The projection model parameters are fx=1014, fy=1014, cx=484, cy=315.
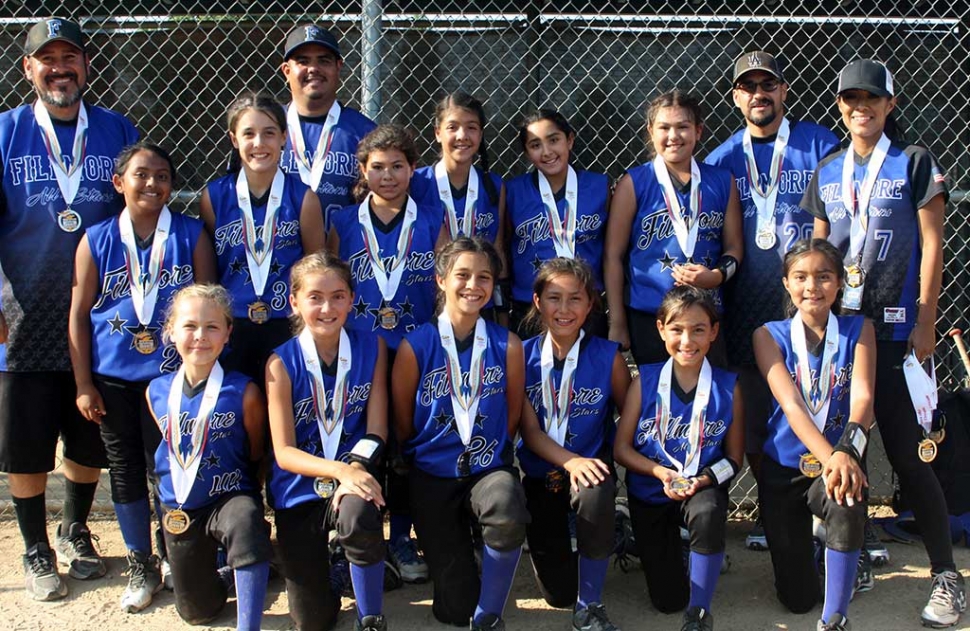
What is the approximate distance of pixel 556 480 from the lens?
3775 mm

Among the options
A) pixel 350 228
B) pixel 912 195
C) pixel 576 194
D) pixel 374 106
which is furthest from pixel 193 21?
pixel 912 195

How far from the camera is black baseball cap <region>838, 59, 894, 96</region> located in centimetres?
383

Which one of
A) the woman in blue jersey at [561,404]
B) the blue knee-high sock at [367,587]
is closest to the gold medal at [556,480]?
the woman in blue jersey at [561,404]

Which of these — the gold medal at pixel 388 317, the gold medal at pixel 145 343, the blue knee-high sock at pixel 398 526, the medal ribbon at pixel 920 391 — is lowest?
the blue knee-high sock at pixel 398 526

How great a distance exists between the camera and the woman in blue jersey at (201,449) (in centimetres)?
357

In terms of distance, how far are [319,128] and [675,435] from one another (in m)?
1.92

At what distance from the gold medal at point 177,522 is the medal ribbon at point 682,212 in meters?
2.15

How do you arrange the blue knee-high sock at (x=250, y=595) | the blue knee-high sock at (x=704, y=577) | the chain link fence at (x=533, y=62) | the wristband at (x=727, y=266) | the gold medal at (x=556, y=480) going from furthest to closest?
1. the chain link fence at (x=533, y=62)
2. the wristband at (x=727, y=266)
3. the gold medal at (x=556, y=480)
4. the blue knee-high sock at (x=704, y=577)
5. the blue knee-high sock at (x=250, y=595)

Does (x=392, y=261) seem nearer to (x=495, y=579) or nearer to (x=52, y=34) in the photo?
(x=495, y=579)

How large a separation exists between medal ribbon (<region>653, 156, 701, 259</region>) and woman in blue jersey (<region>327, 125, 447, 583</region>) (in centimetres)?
93

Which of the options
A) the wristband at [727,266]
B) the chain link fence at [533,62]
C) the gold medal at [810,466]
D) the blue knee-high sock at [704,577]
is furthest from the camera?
the chain link fence at [533,62]

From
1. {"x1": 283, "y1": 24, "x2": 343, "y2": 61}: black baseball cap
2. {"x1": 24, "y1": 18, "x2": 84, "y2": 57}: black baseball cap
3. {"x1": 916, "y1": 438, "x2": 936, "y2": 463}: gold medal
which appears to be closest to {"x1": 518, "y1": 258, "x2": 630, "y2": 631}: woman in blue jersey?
{"x1": 916, "y1": 438, "x2": 936, "y2": 463}: gold medal

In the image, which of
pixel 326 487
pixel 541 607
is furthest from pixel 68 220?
pixel 541 607

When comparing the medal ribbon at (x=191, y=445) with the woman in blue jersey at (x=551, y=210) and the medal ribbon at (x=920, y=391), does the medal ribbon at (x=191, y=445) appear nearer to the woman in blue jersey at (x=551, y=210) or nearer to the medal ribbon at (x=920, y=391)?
the woman in blue jersey at (x=551, y=210)
